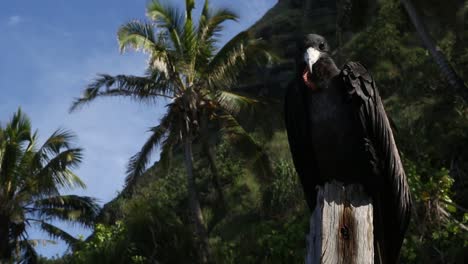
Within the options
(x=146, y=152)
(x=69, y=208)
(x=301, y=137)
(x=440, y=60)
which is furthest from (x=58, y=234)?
(x=301, y=137)

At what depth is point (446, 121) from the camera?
57.5ft

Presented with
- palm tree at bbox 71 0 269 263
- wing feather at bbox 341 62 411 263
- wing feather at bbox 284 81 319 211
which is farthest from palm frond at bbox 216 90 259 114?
wing feather at bbox 341 62 411 263

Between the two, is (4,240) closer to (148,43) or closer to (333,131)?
(148,43)

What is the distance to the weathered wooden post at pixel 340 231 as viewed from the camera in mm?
3373

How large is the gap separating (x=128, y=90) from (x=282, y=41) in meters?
24.6

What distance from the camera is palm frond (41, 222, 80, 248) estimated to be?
20547 mm

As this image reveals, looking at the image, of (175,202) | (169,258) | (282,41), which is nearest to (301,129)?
(169,258)

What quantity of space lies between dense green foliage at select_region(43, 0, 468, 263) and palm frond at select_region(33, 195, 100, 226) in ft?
2.04

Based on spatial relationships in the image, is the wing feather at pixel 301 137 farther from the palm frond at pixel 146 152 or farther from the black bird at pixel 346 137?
the palm frond at pixel 146 152

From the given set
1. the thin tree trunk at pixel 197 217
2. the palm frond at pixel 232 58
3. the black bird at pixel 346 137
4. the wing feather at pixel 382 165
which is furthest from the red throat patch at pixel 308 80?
the palm frond at pixel 232 58

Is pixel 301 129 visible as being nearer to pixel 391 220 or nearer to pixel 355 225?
pixel 391 220

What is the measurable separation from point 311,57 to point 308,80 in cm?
13

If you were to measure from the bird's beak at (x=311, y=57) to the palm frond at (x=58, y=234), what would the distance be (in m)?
17.0

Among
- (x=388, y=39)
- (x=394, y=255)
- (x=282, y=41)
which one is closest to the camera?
(x=394, y=255)
